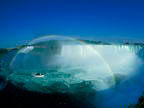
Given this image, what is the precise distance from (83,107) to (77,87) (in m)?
3.09

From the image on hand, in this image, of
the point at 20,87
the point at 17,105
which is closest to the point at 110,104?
the point at 17,105

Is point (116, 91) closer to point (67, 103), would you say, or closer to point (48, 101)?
point (67, 103)

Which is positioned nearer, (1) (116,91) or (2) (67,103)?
(2) (67,103)

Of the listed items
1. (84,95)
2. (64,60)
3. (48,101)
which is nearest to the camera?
(48,101)

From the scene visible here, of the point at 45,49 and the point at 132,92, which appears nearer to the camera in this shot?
the point at 132,92

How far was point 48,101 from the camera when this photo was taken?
27.3 ft

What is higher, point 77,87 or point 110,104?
point 77,87

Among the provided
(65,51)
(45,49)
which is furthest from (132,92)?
(45,49)

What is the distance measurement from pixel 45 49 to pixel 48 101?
1028 inches

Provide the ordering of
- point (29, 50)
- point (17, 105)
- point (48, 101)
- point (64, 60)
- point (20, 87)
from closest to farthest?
point (17, 105) → point (48, 101) → point (20, 87) → point (64, 60) → point (29, 50)

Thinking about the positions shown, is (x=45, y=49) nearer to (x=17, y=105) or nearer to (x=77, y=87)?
(x=77, y=87)

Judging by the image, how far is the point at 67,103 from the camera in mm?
8102

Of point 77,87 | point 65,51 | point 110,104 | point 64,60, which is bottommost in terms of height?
point 110,104

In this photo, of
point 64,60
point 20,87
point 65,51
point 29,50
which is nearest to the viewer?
point 20,87
